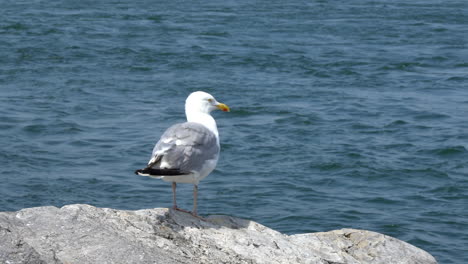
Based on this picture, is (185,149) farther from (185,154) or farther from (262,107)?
(262,107)

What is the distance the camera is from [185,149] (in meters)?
6.36

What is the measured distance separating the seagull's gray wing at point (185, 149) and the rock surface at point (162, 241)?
1.33ft

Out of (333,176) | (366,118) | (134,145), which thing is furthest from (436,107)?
(134,145)

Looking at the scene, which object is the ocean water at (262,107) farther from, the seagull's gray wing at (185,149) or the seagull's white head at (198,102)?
the seagull's gray wing at (185,149)

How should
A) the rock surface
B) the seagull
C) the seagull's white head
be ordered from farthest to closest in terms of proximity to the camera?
the seagull's white head → the seagull → the rock surface

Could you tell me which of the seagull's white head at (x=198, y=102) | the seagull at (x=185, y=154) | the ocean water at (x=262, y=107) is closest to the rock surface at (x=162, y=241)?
the seagull at (x=185, y=154)

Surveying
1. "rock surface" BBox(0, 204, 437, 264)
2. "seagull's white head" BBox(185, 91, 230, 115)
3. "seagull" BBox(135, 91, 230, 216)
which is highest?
"seagull's white head" BBox(185, 91, 230, 115)

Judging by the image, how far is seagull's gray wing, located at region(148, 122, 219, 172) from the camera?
6219 mm

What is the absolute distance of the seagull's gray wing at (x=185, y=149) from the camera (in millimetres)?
6219

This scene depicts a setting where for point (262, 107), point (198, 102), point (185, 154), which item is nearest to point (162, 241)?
point (185, 154)

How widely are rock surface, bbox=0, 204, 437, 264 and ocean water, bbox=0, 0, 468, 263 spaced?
301cm

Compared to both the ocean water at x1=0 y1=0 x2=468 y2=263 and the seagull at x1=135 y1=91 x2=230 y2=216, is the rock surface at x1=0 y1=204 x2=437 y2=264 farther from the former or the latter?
the ocean water at x1=0 y1=0 x2=468 y2=263

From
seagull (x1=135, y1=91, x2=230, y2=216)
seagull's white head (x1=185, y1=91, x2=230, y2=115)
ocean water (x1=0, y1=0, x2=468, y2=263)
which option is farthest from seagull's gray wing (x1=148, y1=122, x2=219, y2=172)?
ocean water (x1=0, y1=0, x2=468, y2=263)

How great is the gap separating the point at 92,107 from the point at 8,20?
27.0 feet
